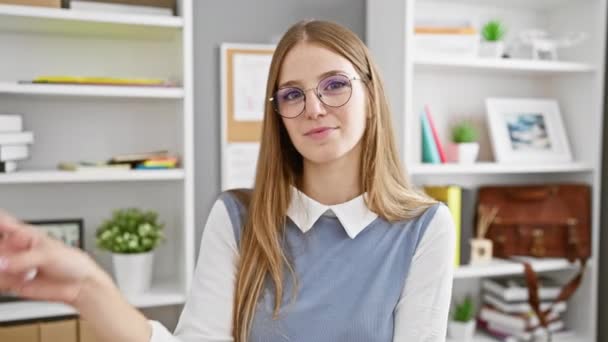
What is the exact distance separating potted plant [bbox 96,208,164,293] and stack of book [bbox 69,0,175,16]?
Answer: 0.72 m

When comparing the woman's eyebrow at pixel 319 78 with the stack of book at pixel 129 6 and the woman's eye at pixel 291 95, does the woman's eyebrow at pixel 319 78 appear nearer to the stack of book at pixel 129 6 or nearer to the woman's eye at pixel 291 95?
the woman's eye at pixel 291 95

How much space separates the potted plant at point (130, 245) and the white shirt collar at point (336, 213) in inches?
32.6

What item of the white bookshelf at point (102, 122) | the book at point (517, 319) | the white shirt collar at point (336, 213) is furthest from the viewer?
the book at point (517, 319)

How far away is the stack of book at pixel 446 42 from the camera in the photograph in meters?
2.13

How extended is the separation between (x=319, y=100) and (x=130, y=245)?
104 cm

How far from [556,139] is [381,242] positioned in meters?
1.55

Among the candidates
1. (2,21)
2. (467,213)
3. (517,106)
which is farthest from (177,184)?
(517,106)

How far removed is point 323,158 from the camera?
1199mm

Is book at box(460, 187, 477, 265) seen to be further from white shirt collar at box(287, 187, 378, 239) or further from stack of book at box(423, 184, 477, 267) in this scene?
white shirt collar at box(287, 187, 378, 239)

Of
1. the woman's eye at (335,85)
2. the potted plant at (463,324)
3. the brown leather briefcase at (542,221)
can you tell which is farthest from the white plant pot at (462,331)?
the woman's eye at (335,85)

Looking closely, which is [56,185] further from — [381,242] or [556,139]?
[556,139]

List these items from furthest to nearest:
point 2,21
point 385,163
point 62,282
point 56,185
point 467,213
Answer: point 467,213 → point 56,185 → point 2,21 → point 385,163 → point 62,282

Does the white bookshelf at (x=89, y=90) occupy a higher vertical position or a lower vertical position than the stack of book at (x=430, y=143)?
higher

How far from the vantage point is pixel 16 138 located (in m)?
1.78
